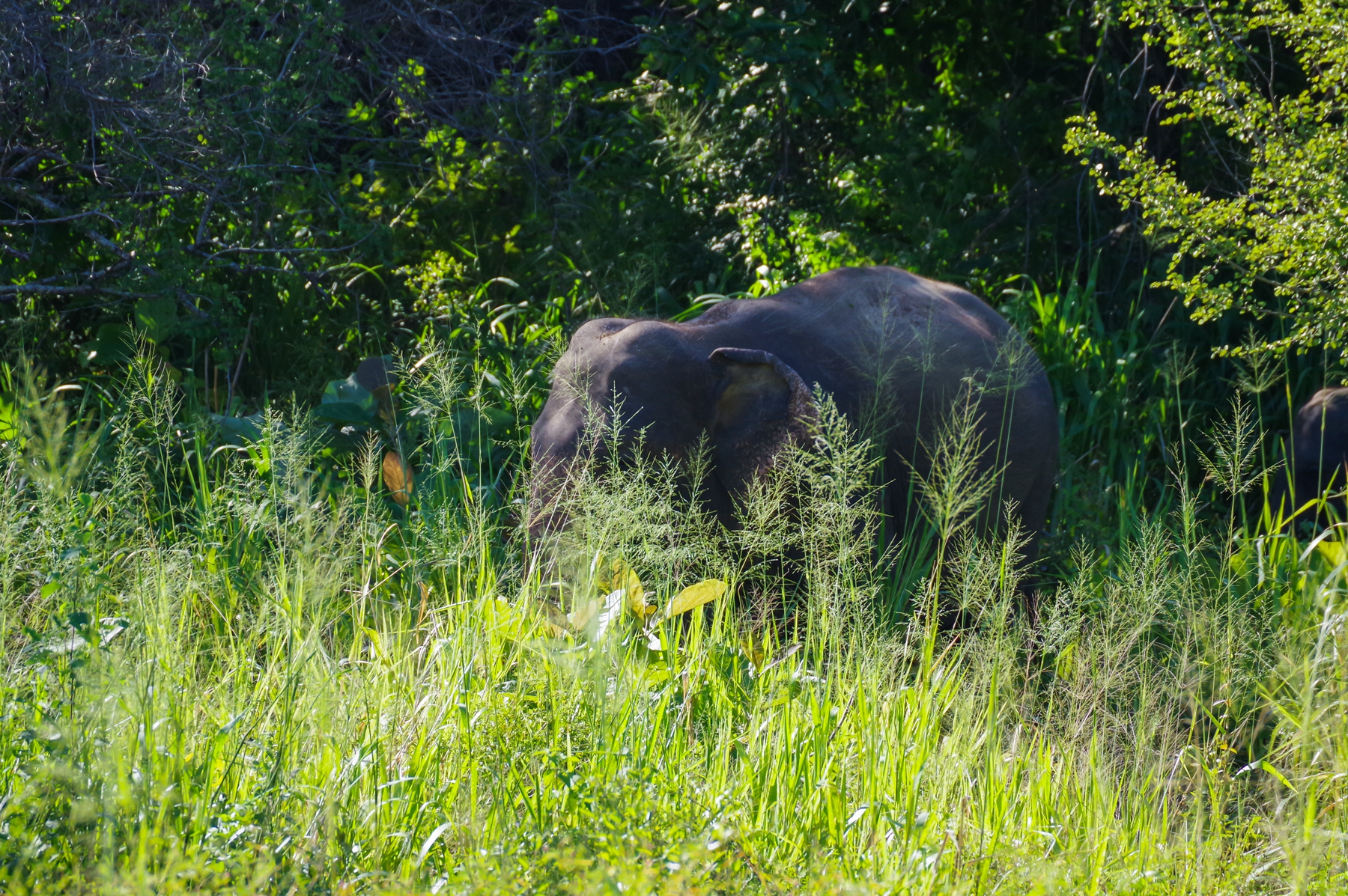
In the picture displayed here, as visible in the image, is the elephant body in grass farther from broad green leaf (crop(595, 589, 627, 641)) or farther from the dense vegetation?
broad green leaf (crop(595, 589, 627, 641))

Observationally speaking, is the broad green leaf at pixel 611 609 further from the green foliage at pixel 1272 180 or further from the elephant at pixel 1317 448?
the elephant at pixel 1317 448

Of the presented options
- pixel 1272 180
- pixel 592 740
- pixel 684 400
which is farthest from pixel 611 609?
pixel 1272 180

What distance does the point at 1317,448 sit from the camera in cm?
560

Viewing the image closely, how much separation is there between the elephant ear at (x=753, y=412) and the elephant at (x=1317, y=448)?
9.49ft

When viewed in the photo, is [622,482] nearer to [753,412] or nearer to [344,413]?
[753,412]

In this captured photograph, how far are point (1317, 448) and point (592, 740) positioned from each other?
459 cm

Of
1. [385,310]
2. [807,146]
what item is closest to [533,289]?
[385,310]

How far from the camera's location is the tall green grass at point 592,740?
198 centimetres

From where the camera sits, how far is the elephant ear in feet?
12.4

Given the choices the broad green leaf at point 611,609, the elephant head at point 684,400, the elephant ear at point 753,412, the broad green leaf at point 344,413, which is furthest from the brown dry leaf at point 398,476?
the broad green leaf at point 611,609

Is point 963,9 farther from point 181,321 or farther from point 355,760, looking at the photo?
point 355,760

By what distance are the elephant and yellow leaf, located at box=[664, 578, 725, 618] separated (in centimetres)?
367

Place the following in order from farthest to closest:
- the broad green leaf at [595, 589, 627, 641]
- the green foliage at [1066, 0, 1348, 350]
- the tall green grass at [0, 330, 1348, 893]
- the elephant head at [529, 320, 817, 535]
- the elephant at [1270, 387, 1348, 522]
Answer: the elephant at [1270, 387, 1348, 522]
the green foliage at [1066, 0, 1348, 350]
the elephant head at [529, 320, 817, 535]
the broad green leaf at [595, 589, 627, 641]
the tall green grass at [0, 330, 1348, 893]

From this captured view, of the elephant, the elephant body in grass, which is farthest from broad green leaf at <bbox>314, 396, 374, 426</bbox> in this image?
the elephant
